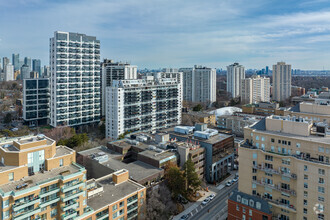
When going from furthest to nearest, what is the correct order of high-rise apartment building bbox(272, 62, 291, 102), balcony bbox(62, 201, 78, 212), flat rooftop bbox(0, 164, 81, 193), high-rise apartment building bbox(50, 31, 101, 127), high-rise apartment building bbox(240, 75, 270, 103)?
high-rise apartment building bbox(272, 62, 291, 102) < high-rise apartment building bbox(240, 75, 270, 103) < high-rise apartment building bbox(50, 31, 101, 127) < balcony bbox(62, 201, 78, 212) < flat rooftop bbox(0, 164, 81, 193)

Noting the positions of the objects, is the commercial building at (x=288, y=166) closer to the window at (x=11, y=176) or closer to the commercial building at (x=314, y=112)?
the commercial building at (x=314, y=112)

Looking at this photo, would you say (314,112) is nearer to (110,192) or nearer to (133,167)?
(133,167)

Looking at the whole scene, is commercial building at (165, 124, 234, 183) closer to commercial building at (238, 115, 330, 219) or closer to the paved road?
the paved road

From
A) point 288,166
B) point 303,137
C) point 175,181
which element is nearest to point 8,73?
point 175,181

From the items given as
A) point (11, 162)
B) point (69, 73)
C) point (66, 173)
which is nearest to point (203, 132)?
point (66, 173)

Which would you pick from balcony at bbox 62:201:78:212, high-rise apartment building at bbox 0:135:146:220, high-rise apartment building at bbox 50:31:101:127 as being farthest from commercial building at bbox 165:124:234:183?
high-rise apartment building at bbox 50:31:101:127

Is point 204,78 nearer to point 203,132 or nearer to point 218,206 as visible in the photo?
point 203,132
